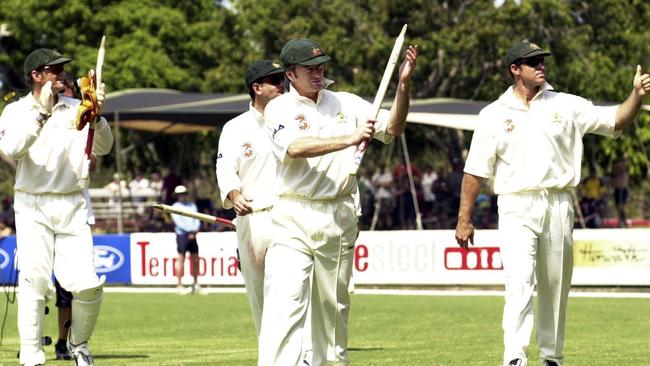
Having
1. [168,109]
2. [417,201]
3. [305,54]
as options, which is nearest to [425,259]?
[417,201]

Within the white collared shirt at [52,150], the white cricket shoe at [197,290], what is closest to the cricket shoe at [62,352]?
the white collared shirt at [52,150]

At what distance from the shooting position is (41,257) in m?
12.1

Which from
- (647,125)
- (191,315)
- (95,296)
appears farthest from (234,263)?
(647,125)

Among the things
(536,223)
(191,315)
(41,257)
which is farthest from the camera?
(191,315)

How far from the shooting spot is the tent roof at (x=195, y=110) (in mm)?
31453

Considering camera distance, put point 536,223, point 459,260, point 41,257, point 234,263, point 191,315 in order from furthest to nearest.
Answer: point 234,263 → point 459,260 → point 191,315 → point 41,257 → point 536,223

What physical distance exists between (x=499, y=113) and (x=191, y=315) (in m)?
11.7

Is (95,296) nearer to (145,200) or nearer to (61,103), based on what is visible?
(61,103)

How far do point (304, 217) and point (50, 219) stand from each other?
2.92 metres

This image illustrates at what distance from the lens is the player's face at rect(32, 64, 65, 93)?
12.0 meters

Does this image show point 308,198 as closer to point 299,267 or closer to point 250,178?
point 299,267

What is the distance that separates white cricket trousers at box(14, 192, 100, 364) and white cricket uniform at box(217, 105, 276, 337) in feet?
4.64

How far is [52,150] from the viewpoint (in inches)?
476

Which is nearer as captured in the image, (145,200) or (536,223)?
(536,223)
